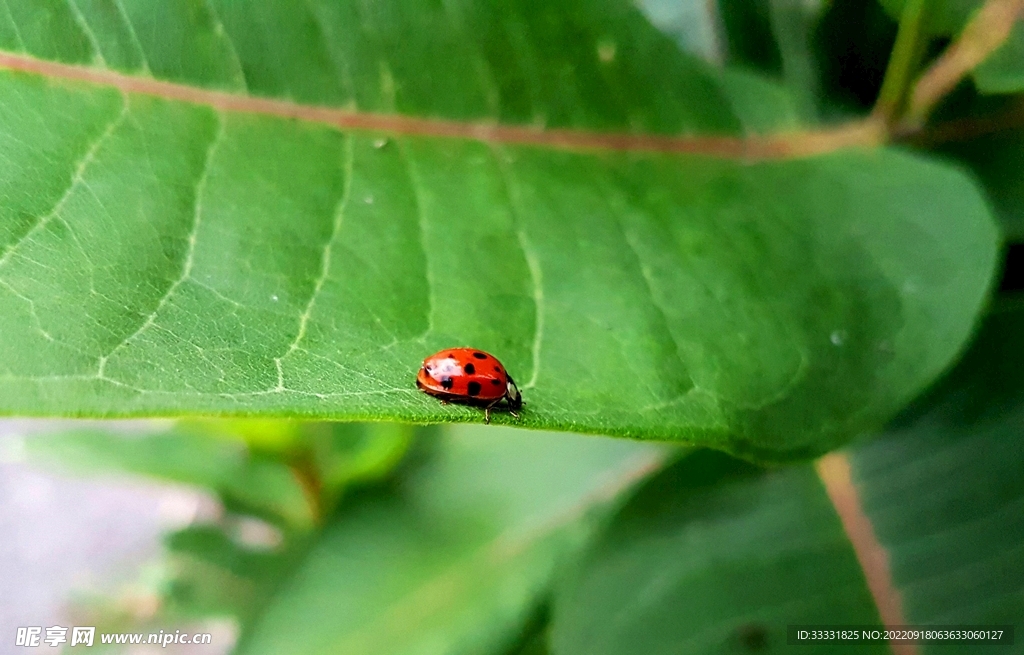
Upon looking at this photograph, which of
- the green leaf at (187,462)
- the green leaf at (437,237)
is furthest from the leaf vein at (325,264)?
the green leaf at (187,462)

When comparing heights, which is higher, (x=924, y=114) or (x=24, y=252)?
(x=924, y=114)

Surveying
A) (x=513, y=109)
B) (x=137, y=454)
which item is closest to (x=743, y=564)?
(x=513, y=109)

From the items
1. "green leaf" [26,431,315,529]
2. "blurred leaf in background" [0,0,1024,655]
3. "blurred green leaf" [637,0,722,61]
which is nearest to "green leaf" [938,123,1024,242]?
"blurred leaf in background" [0,0,1024,655]

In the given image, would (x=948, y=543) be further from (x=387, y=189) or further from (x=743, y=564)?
(x=387, y=189)

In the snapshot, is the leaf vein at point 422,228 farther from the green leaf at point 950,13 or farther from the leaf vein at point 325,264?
the green leaf at point 950,13

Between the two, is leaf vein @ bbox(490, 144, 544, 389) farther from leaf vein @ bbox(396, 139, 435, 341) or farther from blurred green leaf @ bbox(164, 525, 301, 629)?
blurred green leaf @ bbox(164, 525, 301, 629)
